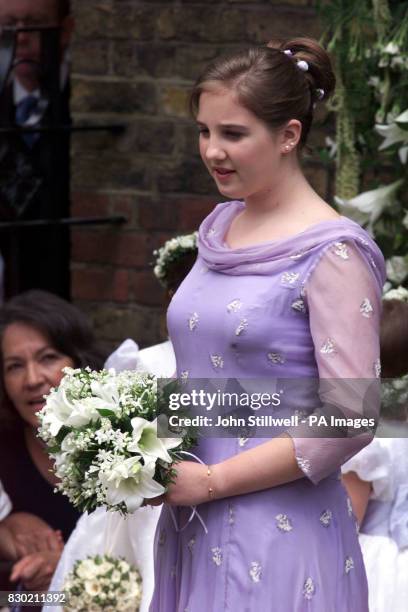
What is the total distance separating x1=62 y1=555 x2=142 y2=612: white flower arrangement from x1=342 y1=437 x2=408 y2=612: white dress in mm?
601

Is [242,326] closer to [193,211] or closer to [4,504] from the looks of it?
[4,504]

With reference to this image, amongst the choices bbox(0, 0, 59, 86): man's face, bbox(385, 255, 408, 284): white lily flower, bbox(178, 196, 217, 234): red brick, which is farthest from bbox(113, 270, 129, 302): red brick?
bbox(385, 255, 408, 284): white lily flower

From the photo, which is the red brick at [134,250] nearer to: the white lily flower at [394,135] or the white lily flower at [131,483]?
the white lily flower at [394,135]

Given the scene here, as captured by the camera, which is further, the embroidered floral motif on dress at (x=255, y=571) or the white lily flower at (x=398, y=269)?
the white lily flower at (x=398, y=269)

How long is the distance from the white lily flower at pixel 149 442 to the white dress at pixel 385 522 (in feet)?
3.43

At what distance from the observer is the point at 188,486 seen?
2.38 meters

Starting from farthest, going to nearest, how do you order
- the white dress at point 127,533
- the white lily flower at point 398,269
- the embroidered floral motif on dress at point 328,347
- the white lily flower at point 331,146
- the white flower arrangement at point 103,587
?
the white lily flower at point 331,146, the white lily flower at point 398,269, the white dress at point 127,533, the white flower arrangement at point 103,587, the embroidered floral motif on dress at point 328,347

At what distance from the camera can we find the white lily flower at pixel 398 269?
3.84 metres

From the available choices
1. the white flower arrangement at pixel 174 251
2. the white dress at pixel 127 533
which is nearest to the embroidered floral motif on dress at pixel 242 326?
the white dress at pixel 127 533

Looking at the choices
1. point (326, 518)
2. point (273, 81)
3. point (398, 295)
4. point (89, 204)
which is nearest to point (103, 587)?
point (398, 295)

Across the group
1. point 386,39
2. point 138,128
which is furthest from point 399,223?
point 138,128

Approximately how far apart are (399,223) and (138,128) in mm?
1202

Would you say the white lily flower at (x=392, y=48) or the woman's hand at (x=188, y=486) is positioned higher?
the white lily flower at (x=392, y=48)

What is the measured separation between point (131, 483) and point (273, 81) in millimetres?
751
